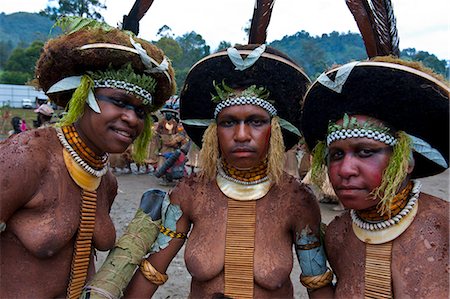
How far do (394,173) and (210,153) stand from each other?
107cm

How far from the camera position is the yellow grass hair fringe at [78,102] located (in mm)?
2352

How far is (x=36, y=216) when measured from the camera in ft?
7.13

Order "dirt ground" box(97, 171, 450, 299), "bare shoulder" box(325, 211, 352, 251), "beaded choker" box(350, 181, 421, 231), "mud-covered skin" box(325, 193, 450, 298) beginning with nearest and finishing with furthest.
Result: "mud-covered skin" box(325, 193, 450, 298) → "beaded choker" box(350, 181, 421, 231) → "bare shoulder" box(325, 211, 352, 251) → "dirt ground" box(97, 171, 450, 299)

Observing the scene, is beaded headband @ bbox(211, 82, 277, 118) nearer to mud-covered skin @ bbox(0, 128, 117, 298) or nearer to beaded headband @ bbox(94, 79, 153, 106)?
beaded headband @ bbox(94, 79, 153, 106)

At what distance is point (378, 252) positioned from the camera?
2068 mm

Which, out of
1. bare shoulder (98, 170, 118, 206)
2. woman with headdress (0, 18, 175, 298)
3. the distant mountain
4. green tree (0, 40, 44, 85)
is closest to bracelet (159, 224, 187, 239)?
woman with headdress (0, 18, 175, 298)

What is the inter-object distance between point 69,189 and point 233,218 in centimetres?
95

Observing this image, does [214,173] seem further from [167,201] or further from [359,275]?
[359,275]

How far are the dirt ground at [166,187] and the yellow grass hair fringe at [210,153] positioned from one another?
250cm

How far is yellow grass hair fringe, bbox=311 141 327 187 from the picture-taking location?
2.39 meters

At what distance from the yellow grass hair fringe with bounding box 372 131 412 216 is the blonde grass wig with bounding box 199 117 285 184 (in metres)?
0.63

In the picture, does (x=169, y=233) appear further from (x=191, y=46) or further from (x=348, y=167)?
(x=191, y=46)

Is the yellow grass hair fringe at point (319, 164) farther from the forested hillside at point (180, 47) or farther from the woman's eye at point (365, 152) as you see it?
the forested hillside at point (180, 47)

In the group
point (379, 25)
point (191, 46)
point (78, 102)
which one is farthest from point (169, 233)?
point (191, 46)
